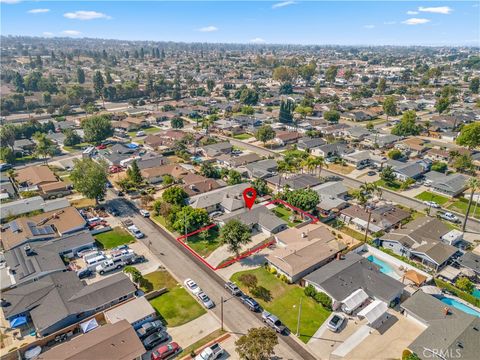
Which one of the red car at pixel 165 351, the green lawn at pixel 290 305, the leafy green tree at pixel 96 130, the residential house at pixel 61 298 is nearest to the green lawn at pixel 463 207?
the green lawn at pixel 290 305

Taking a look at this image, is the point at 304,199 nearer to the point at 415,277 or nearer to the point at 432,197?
the point at 415,277

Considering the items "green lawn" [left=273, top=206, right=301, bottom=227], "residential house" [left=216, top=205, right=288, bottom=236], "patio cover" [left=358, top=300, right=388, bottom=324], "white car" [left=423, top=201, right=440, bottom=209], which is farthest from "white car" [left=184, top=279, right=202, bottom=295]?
"white car" [left=423, top=201, right=440, bottom=209]

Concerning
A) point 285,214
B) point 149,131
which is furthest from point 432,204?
point 149,131

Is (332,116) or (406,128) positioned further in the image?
(332,116)

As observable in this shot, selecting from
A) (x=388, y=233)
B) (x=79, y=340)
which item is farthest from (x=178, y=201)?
(x=388, y=233)

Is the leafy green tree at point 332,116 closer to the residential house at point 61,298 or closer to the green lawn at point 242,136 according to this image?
the green lawn at point 242,136

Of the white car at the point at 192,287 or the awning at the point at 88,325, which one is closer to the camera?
the awning at the point at 88,325
